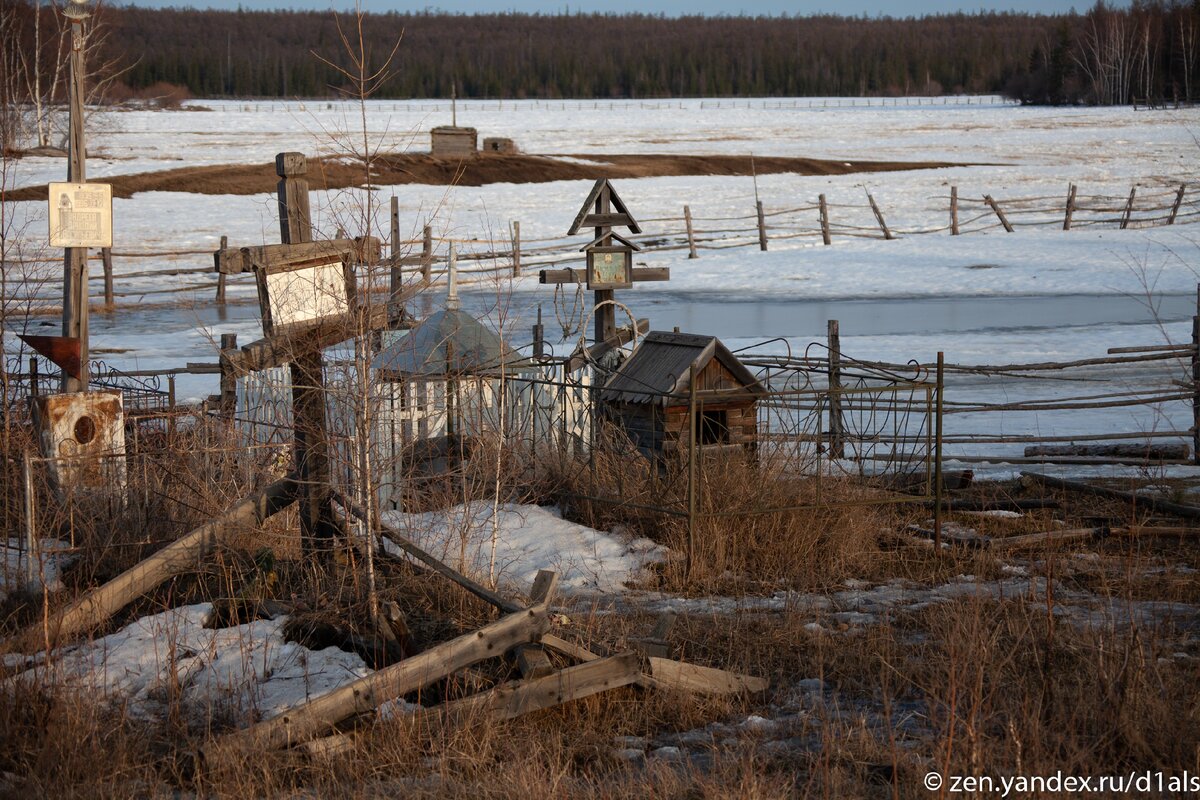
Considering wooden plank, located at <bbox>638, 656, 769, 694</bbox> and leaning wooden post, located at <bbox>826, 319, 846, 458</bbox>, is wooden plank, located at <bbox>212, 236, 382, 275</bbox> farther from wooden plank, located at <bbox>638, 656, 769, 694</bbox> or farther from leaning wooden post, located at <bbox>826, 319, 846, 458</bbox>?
leaning wooden post, located at <bbox>826, 319, 846, 458</bbox>

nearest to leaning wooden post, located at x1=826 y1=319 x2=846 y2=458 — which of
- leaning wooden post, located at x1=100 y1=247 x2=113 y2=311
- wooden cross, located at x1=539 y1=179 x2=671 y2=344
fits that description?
wooden cross, located at x1=539 y1=179 x2=671 y2=344

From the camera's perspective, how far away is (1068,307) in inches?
847

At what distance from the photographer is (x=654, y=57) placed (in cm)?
12169

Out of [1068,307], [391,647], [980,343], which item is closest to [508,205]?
[1068,307]

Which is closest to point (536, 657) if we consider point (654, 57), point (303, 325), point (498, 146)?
point (303, 325)

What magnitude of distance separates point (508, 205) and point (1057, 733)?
36.1m

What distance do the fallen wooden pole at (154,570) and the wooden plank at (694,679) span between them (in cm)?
200

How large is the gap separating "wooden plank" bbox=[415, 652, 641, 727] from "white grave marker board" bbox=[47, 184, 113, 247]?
14.7 feet

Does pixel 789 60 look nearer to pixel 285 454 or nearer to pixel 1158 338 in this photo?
pixel 1158 338

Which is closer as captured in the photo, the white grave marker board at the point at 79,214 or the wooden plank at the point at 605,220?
the white grave marker board at the point at 79,214

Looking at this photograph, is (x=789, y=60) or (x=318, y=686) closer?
(x=318, y=686)

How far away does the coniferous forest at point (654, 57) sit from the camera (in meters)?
89.4

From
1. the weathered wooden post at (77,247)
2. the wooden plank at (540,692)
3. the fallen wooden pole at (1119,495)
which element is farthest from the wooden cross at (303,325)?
the fallen wooden pole at (1119,495)

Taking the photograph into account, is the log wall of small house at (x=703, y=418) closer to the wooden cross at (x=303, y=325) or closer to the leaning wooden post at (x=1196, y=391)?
the wooden cross at (x=303, y=325)
